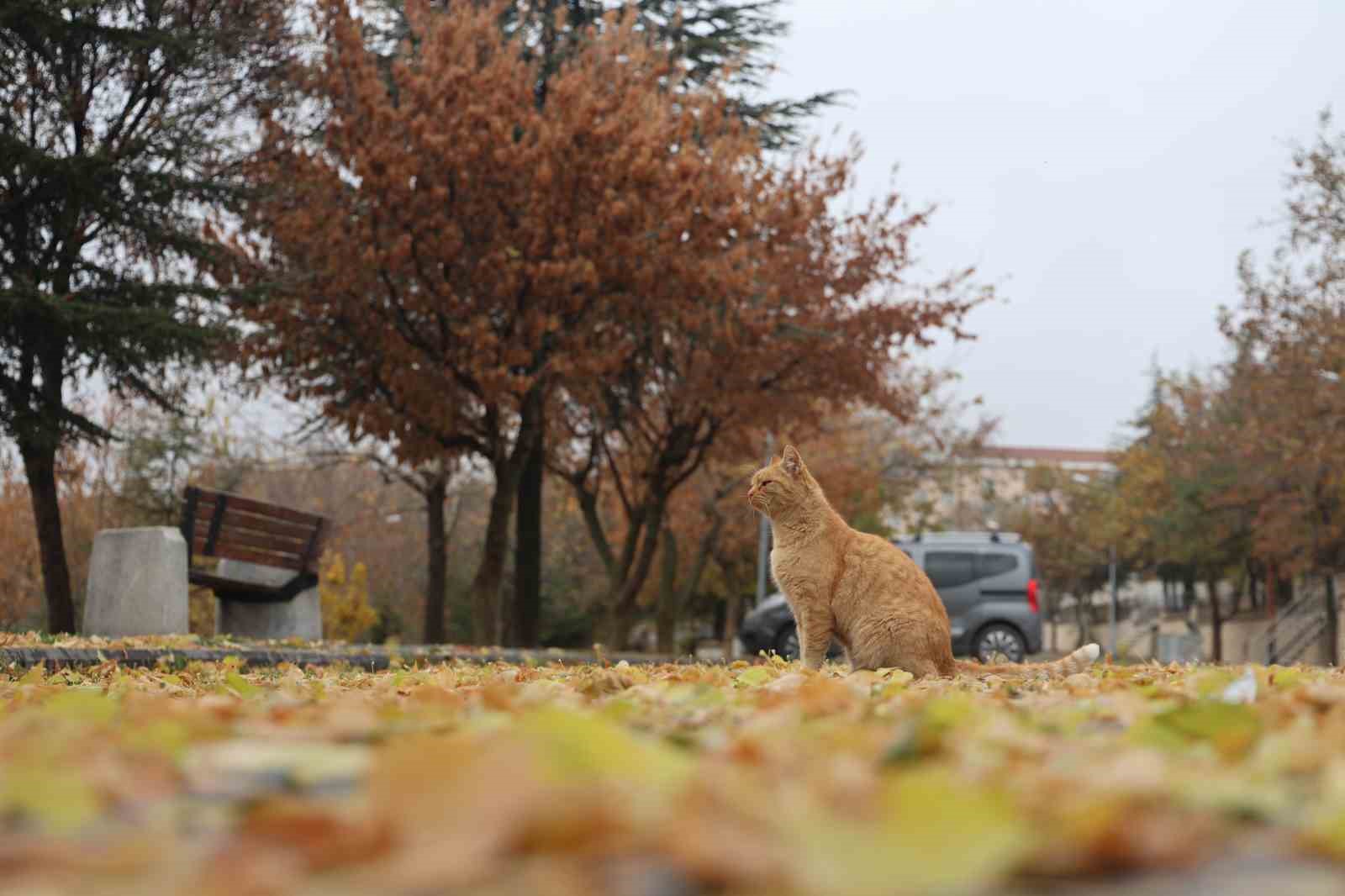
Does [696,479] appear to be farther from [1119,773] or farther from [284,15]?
[1119,773]

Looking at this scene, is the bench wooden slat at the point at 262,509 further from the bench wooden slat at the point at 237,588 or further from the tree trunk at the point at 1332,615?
the tree trunk at the point at 1332,615

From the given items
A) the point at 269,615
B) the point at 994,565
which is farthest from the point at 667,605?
the point at 269,615

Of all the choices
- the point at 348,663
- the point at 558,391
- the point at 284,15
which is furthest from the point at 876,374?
the point at 348,663

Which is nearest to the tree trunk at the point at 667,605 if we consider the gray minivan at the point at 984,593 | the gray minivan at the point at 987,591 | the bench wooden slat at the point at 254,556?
the gray minivan at the point at 984,593

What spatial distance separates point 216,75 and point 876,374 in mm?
11457

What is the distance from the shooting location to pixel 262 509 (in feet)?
53.4

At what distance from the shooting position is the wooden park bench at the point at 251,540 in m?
15.6

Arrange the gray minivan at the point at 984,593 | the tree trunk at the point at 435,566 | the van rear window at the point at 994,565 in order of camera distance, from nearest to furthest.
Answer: the tree trunk at the point at 435,566 < the gray minivan at the point at 984,593 < the van rear window at the point at 994,565

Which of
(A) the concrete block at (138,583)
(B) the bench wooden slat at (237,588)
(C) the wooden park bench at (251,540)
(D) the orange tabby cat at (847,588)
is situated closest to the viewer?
(D) the orange tabby cat at (847,588)

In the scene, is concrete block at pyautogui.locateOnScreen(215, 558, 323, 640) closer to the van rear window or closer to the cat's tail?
the cat's tail

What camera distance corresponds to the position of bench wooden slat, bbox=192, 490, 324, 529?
15.7 meters

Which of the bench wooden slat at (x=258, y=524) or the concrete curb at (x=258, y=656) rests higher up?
the bench wooden slat at (x=258, y=524)

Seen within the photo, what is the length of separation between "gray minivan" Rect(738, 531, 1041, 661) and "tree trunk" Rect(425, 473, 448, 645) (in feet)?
17.4

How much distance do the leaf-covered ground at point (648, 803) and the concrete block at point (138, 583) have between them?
11.8 meters
